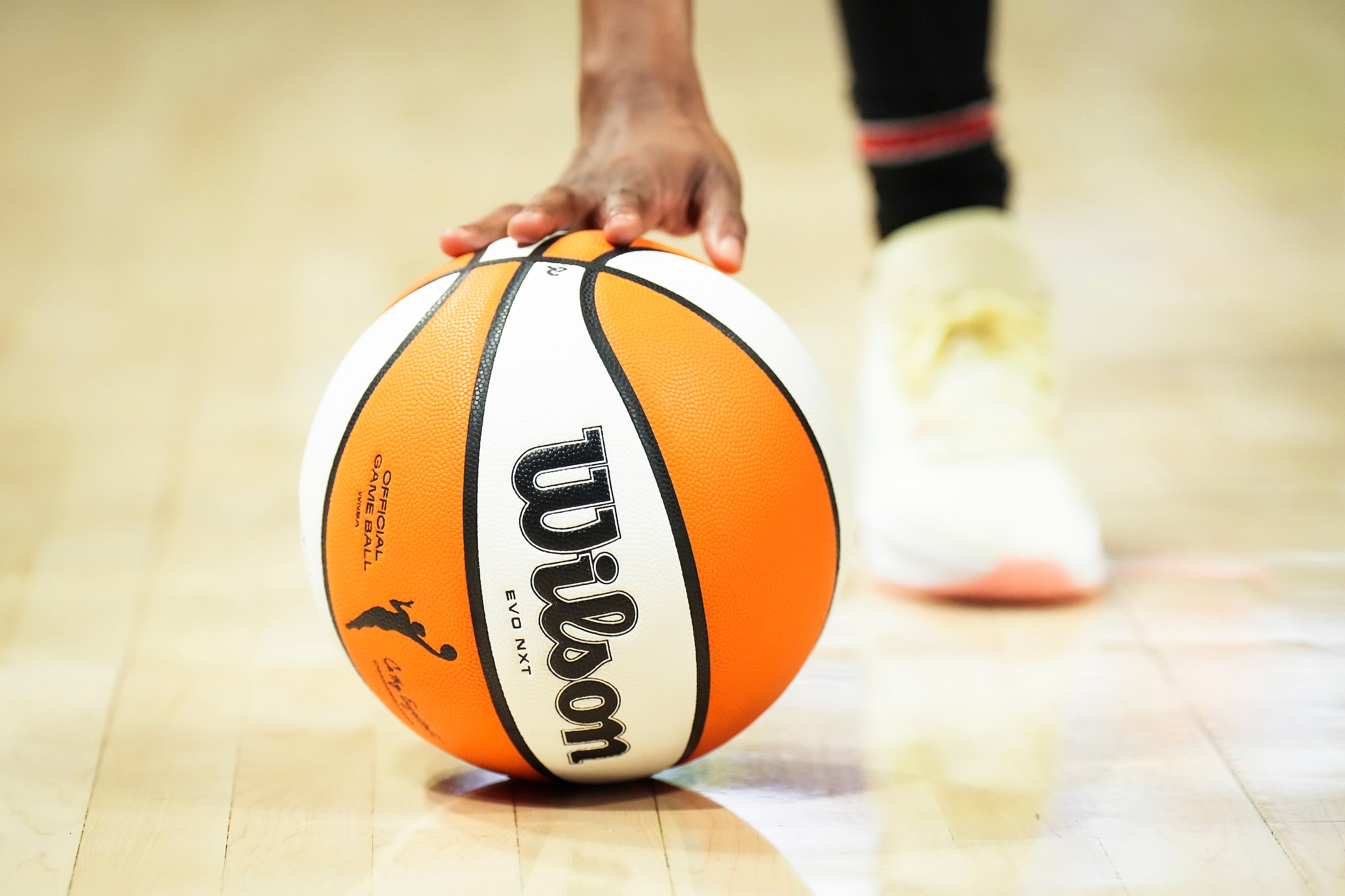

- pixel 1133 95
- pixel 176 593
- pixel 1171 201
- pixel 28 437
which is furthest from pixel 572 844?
pixel 1133 95

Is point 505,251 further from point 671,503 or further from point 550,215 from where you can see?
point 671,503

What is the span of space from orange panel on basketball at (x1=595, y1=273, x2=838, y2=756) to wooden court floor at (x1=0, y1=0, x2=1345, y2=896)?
0.55 feet

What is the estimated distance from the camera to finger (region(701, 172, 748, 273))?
1447mm

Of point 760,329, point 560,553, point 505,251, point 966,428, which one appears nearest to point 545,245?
point 505,251

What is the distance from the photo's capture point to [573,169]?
1.52 meters

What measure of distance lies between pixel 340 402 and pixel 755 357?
1.11ft

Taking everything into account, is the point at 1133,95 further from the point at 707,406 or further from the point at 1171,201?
the point at 707,406

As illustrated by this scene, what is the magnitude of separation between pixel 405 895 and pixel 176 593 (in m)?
0.76

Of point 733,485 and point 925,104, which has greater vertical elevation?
point 925,104

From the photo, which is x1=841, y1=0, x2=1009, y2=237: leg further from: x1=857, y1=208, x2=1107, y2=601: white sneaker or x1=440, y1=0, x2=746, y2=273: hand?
x1=440, y1=0, x2=746, y2=273: hand

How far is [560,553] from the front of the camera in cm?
115

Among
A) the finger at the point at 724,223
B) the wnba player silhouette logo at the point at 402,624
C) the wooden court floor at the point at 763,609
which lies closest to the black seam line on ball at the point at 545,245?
the finger at the point at 724,223

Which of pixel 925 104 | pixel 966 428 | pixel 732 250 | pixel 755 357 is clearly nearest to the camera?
pixel 755 357

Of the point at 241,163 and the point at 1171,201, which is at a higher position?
the point at 241,163
